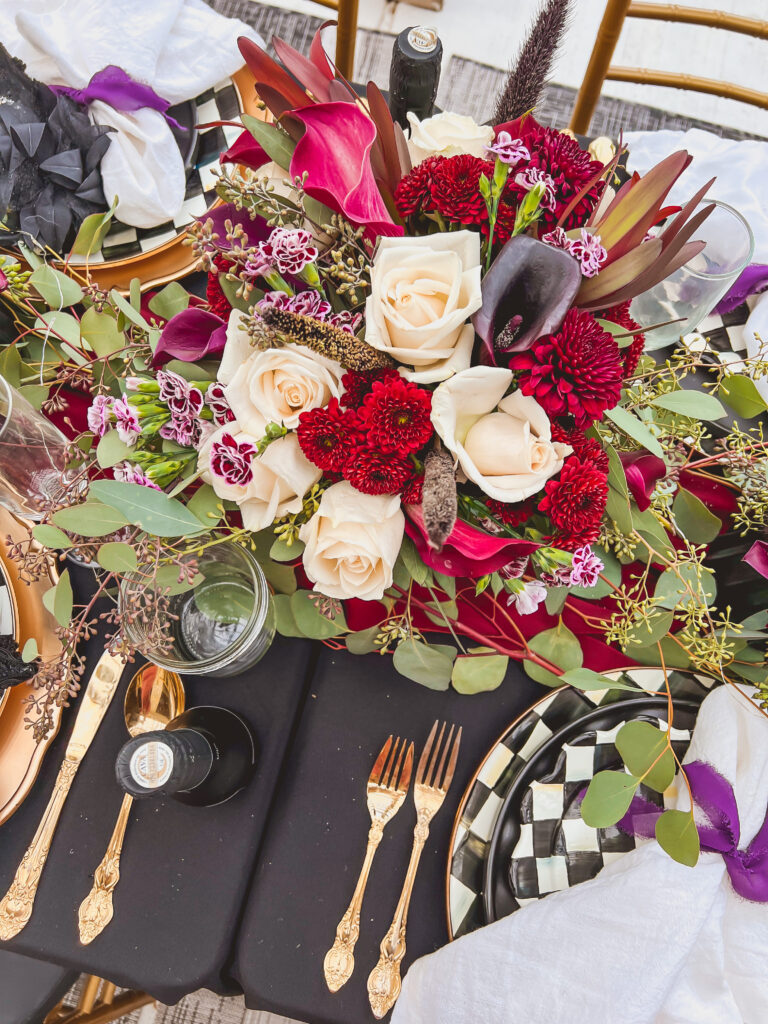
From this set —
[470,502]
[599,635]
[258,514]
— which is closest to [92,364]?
[258,514]

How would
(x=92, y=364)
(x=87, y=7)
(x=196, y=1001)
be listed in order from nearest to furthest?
(x=92, y=364) → (x=87, y=7) → (x=196, y=1001)

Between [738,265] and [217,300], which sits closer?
[217,300]

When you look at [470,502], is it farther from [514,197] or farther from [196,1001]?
[196,1001]

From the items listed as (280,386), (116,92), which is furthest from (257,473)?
(116,92)

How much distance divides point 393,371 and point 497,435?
3.1 inches

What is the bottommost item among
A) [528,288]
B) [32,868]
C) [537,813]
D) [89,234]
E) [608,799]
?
[32,868]

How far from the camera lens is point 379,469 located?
414mm

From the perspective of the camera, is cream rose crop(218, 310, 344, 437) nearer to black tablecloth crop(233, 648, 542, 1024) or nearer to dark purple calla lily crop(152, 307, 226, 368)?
dark purple calla lily crop(152, 307, 226, 368)

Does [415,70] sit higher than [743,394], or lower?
higher

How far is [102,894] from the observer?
62 centimetres

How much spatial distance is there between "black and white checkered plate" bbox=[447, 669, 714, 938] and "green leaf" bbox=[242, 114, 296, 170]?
1.69 feet

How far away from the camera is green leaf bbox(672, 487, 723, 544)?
650mm

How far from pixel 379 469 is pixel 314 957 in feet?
1.51

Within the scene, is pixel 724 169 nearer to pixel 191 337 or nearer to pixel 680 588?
pixel 680 588
